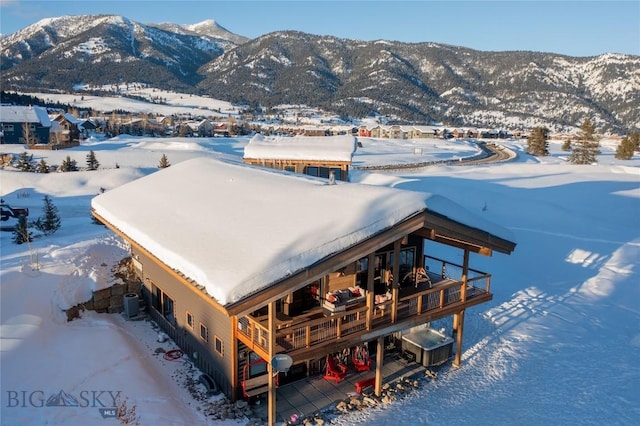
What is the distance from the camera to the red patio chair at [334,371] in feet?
43.5

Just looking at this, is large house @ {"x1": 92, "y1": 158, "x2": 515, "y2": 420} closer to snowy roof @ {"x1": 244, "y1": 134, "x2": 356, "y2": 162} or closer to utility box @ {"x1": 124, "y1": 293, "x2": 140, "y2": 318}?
utility box @ {"x1": 124, "y1": 293, "x2": 140, "y2": 318}

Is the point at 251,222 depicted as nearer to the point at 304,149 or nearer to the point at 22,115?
the point at 304,149

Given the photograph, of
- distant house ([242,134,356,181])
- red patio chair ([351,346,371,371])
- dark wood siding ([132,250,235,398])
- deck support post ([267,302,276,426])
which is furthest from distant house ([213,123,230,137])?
deck support post ([267,302,276,426])

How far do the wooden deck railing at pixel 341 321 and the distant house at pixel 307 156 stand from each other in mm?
17569

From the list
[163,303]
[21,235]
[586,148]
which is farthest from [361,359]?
[586,148]

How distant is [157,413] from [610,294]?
20.1 m

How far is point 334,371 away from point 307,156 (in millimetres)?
19886

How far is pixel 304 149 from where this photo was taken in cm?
3181

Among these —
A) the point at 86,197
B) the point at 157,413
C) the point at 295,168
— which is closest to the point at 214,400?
the point at 157,413

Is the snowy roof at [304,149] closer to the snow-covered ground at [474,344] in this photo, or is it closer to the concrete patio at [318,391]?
the snow-covered ground at [474,344]

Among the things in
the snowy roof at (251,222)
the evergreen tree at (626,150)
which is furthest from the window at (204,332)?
the evergreen tree at (626,150)

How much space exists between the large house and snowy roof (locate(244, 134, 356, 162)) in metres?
15.0

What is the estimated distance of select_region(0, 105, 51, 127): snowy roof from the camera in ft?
217

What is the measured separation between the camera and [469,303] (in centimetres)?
1421
